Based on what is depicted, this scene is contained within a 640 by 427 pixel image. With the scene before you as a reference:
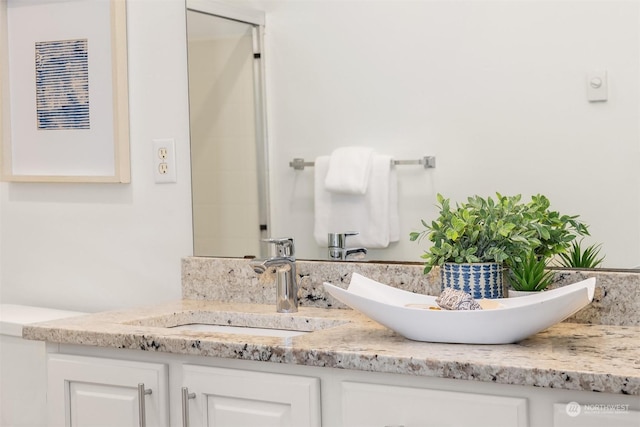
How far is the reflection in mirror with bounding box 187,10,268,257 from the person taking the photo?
2256 millimetres

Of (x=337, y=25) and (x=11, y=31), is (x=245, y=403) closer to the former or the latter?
(x=337, y=25)

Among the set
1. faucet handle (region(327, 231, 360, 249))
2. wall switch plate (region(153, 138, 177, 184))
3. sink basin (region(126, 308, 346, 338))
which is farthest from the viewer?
wall switch plate (region(153, 138, 177, 184))

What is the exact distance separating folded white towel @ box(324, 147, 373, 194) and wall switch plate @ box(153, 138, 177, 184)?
1.60ft

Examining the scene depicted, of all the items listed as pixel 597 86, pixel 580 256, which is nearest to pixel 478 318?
pixel 580 256

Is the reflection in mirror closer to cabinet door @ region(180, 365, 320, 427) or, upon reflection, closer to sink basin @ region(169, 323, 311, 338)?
sink basin @ region(169, 323, 311, 338)

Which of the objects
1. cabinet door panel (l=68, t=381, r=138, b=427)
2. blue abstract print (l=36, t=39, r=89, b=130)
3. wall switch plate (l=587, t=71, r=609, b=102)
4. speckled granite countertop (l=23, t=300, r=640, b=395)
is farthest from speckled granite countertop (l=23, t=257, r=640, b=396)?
blue abstract print (l=36, t=39, r=89, b=130)

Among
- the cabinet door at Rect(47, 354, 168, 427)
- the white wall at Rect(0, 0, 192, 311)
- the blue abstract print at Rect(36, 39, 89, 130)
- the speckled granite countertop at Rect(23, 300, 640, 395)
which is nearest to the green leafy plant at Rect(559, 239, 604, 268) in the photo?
the speckled granite countertop at Rect(23, 300, 640, 395)

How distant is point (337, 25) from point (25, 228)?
117 centimetres

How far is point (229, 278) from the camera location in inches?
91.0

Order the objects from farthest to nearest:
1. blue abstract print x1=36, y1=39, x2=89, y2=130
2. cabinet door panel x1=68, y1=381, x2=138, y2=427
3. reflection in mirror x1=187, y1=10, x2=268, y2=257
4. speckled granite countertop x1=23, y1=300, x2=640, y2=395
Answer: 1. blue abstract print x1=36, y1=39, x2=89, y2=130
2. reflection in mirror x1=187, y1=10, x2=268, y2=257
3. cabinet door panel x1=68, y1=381, x2=138, y2=427
4. speckled granite countertop x1=23, y1=300, x2=640, y2=395

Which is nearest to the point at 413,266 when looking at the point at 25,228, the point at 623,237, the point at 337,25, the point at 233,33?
the point at 623,237

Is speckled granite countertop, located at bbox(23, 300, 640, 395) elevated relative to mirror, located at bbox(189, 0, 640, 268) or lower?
lower

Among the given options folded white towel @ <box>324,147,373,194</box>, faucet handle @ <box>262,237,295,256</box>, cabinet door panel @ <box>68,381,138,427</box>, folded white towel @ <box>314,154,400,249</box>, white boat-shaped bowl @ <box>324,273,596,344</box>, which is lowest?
cabinet door panel @ <box>68,381,138,427</box>

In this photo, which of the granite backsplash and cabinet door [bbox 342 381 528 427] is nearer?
cabinet door [bbox 342 381 528 427]
